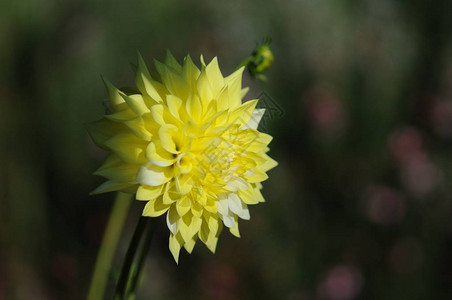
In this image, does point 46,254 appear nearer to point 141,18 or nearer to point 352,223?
point 141,18

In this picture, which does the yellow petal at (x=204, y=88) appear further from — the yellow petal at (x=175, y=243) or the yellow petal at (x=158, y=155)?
the yellow petal at (x=175, y=243)

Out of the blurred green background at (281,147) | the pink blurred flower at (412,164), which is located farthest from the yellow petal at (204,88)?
the pink blurred flower at (412,164)

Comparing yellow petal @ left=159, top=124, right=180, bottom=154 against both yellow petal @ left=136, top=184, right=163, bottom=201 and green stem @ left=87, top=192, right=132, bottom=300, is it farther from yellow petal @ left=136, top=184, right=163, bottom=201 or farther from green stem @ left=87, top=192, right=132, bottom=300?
green stem @ left=87, top=192, right=132, bottom=300

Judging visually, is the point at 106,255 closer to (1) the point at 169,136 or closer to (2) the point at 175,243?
(2) the point at 175,243

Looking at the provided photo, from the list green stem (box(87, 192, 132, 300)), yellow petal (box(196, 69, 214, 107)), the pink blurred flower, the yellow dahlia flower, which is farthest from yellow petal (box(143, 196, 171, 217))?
the pink blurred flower

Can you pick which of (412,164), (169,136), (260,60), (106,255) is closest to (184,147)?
(169,136)
